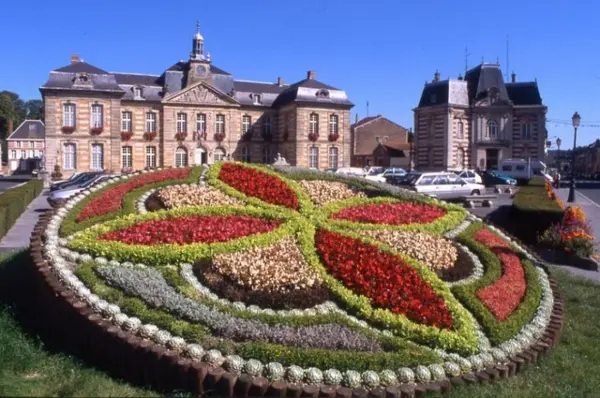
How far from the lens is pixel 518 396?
18.4ft

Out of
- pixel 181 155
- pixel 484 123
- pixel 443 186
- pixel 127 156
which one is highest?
pixel 484 123

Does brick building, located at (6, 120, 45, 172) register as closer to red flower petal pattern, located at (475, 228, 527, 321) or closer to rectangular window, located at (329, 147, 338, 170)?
rectangular window, located at (329, 147, 338, 170)

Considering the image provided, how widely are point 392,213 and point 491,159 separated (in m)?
45.1

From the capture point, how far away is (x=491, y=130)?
51750mm

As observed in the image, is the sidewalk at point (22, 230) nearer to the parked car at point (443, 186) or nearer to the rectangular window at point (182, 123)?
the parked car at point (443, 186)

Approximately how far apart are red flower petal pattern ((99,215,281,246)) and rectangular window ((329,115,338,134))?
145 ft

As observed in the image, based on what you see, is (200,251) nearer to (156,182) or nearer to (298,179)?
(156,182)

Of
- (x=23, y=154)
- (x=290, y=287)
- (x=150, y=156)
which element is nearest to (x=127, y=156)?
(x=150, y=156)

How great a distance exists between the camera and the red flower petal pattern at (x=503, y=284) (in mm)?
7242

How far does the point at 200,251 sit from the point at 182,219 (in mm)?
1232

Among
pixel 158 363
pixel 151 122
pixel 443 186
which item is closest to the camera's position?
pixel 158 363

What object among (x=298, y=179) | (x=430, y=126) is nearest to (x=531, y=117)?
(x=430, y=126)

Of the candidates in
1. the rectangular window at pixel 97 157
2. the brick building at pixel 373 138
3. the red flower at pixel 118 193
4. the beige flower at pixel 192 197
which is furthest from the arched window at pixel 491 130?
the beige flower at pixel 192 197

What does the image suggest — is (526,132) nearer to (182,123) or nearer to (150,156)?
(182,123)
